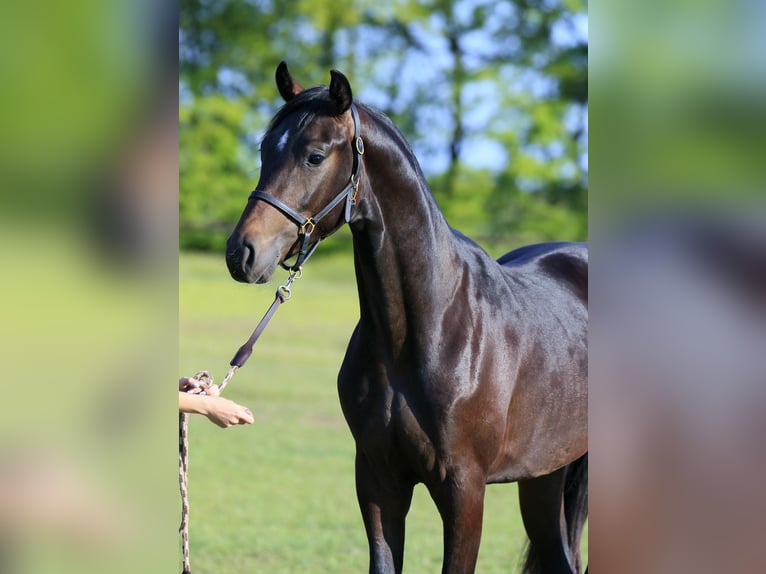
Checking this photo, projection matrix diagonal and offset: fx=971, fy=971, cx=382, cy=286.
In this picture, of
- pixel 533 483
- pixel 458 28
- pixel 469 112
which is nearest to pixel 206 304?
pixel 469 112

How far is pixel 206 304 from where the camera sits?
15.6m

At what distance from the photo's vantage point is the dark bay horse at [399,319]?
7.91 feet

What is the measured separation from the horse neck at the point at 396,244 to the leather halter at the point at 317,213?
48 mm

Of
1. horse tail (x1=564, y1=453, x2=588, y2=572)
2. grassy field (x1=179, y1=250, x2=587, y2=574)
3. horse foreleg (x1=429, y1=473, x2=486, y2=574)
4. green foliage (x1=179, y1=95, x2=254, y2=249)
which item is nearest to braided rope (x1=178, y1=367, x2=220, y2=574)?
horse foreleg (x1=429, y1=473, x2=486, y2=574)

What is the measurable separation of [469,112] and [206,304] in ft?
22.5

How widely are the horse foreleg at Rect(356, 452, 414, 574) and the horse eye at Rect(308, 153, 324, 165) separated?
88 centimetres

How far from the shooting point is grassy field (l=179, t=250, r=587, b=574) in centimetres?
461

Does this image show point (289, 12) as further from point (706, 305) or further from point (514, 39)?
point (706, 305)

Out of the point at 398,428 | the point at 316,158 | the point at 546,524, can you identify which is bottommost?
the point at 546,524

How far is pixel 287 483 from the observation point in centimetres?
623

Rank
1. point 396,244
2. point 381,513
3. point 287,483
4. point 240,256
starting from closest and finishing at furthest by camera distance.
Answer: point 240,256 → point 396,244 → point 381,513 → point 287,483

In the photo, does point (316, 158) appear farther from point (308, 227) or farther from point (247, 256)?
point (247, 256)

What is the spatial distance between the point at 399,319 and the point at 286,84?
72 cm

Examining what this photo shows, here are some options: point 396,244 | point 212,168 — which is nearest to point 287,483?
point 396,244
